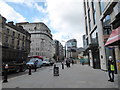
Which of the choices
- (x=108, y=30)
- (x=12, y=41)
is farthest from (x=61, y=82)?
(x=12, y=41)

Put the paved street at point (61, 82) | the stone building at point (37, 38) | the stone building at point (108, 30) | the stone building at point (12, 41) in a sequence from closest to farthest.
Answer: the paved street at point (61, 82) < the stone building at point (108, 30) < the stone building at point (12, 41) < the stone building at point (37, 38)

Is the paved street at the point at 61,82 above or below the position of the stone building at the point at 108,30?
below

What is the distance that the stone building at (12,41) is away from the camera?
13059 mm

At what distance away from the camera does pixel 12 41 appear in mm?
35562

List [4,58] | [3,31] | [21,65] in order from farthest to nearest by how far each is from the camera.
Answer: [3,31]
[21,65]
[4,58]

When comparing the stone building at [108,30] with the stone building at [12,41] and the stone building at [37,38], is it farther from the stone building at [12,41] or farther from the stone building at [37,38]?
the stone building at [37,38]

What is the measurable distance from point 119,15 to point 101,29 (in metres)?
6.44

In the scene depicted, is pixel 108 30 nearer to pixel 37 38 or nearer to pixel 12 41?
pixel 12 41

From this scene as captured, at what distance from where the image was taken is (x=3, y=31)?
100ft

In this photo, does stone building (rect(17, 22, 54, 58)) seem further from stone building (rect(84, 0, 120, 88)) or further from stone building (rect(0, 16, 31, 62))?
stone building (rect(84, 0, 120, 88))

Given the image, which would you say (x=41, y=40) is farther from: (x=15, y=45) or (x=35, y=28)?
(x=15, y=45)

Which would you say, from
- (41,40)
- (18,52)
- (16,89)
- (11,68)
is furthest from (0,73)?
(41,40)

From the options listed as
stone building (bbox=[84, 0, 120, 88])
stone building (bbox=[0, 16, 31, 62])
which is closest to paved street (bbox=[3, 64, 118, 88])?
stone building (bbox=[84, 0, 120, 88])

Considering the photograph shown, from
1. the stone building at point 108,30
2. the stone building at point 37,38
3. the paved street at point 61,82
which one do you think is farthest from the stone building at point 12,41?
the stone building at point 37,38
